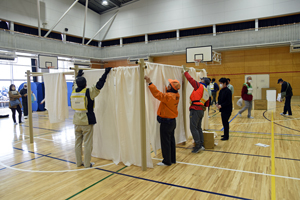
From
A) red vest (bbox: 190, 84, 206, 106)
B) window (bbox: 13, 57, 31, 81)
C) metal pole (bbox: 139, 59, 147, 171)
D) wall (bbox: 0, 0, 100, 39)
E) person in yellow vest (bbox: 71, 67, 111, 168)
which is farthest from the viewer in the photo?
window (bbox: 13, 57, 31, 81)

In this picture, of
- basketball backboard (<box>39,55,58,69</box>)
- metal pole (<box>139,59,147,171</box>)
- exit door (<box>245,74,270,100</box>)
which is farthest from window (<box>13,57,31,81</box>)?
exit door (<box>245,74,270,100</box>)

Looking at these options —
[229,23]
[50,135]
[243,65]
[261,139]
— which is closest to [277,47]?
[243,65]

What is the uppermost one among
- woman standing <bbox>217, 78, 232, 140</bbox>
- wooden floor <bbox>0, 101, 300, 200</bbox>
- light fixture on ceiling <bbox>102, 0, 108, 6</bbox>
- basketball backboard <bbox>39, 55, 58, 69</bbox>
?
light fixture on ceiling <bbox>102, 0, 108, 6</bbox>

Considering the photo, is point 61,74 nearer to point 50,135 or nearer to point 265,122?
point 50,135

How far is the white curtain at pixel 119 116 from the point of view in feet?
13.8

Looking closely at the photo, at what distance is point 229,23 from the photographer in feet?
53.5

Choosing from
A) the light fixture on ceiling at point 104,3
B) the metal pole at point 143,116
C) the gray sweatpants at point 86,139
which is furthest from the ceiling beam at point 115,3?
the gray sweatpants at point 86,139

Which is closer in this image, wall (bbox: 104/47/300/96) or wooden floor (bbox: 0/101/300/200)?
wooden floor (bbox: 0/101/300/200)

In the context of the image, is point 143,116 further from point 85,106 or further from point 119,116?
point 85,106

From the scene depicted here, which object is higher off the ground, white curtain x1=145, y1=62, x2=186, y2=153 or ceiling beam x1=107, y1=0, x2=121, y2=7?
ceiling beam x1=107, y1=0, x2=121, y2=7

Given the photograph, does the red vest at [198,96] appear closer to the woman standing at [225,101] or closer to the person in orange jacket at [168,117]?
the person in orange jacket at [168,117]

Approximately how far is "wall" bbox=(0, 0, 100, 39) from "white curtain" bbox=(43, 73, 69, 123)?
12205mm

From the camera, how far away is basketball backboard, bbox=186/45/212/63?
13.1m

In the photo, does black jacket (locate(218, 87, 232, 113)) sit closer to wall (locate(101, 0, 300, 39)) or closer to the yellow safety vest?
the yellow safety vest
